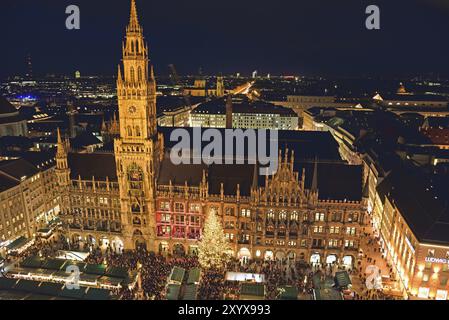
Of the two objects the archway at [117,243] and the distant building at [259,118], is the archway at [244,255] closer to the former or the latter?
the archway at [117,243]

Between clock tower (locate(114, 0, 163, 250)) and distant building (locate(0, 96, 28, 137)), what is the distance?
328ft

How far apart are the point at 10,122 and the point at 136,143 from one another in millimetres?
104276

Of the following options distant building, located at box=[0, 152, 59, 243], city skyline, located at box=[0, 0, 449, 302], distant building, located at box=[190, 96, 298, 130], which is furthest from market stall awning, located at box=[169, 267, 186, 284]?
distant building, located at box=[190, 96, 298, 130]

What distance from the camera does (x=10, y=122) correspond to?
152375 mm

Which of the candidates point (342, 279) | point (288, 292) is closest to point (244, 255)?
point (288, 292)

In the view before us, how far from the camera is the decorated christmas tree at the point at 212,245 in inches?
2717

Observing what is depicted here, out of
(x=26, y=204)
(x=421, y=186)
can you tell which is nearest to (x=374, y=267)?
(x=421, y=186)

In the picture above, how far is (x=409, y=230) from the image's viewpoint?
67.7 metres

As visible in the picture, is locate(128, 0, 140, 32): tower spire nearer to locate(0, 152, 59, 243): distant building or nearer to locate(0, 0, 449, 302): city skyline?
locate(0, 0, 449, 302): city skyline

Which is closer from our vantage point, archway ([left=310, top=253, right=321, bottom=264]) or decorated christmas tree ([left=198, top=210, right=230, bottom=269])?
decorated christmas tree ([left=198, top=210, right=230, bottom=269])

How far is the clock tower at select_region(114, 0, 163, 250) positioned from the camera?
7431 cm

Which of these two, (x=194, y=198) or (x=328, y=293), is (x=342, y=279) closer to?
(x=328, y=293)

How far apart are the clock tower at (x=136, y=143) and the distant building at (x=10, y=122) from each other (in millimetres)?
99947

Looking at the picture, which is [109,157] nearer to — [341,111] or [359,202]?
[359,202]
